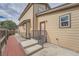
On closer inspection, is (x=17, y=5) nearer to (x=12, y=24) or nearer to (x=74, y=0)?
(x=12, y=24)

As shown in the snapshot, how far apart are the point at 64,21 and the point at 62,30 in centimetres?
23

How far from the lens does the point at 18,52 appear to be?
297 cm

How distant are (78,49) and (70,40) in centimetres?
27

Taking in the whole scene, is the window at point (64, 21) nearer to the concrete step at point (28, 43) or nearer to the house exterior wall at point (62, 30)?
the house exterior wall at point (62, 30)

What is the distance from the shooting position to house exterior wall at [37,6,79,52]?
127 inches

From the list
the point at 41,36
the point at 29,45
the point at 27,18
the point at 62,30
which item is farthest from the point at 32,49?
the point at 62,30

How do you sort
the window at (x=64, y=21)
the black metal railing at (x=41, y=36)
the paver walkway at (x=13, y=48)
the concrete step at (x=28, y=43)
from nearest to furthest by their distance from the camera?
the paver walkway at (x=13, y=48) → the concrete step at (x=28, y=43) → the black metal railing at (x=41, y=36) → the window at (x=64, y=21)

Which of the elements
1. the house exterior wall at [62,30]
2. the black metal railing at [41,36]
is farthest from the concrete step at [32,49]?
the house exterior wall at [62,30]

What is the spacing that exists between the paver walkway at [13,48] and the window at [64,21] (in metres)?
1.13

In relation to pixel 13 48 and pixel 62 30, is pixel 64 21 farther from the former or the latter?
pixel 13 48

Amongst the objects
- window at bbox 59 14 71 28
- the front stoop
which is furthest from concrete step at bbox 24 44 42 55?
window at bbox 59 14 71 28

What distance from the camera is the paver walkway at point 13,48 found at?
296cm

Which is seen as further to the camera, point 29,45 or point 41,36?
point 41,36

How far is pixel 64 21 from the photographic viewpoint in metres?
3.52
